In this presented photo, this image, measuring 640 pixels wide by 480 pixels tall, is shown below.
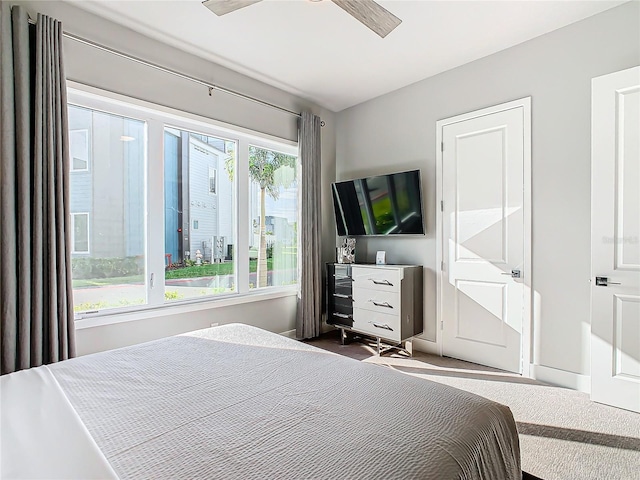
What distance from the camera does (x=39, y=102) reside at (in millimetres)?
2254

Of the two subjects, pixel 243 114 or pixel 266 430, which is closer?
pixel 266 430

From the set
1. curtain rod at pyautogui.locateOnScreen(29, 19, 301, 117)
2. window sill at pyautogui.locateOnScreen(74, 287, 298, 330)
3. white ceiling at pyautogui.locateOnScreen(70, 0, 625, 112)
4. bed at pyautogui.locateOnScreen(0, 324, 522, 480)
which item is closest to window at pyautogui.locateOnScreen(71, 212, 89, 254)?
window sill at pyautogui.locateOnScreen(74, 287, 298, 330)

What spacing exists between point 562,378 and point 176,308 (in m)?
3.26

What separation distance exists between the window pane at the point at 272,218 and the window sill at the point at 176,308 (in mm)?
168

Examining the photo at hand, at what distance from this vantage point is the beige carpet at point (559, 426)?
1.83 metres

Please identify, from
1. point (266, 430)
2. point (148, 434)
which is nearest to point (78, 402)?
point (148, 434)

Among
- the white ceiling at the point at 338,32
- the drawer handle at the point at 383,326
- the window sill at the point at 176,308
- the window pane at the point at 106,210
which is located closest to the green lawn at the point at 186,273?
the window pane at the point at 106,210

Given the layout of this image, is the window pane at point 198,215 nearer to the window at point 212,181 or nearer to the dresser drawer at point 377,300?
the window at point 212,181

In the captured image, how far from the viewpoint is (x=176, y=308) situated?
10.2 ft

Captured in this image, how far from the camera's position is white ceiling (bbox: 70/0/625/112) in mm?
2551

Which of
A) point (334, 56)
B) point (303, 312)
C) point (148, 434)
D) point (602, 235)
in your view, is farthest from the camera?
point (303, 312)

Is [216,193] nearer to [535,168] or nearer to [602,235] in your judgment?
[535,168]

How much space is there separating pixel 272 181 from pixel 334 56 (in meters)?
1.49

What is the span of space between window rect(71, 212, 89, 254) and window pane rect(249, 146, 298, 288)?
1562mm
